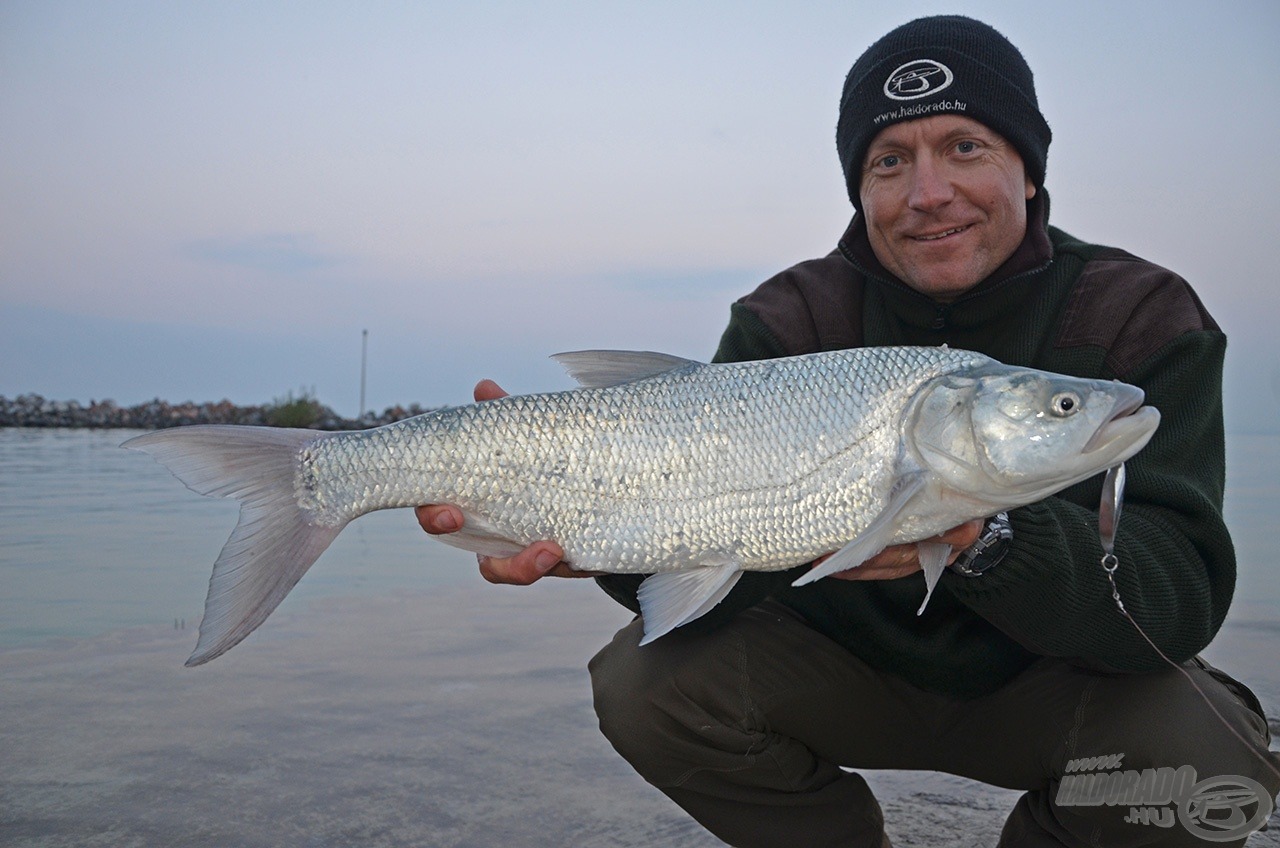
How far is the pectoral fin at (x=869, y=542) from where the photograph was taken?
2260 millimetres

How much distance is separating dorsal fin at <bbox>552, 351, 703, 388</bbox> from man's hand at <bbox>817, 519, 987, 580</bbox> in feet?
2.31

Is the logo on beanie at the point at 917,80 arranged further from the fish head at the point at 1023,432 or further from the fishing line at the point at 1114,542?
the fishing line at the point at 1114,542

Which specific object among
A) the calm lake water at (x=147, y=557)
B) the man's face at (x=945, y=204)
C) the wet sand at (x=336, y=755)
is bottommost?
the wet sand at (x=336, y=755)

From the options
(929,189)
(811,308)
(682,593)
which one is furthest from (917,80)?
(682,593)

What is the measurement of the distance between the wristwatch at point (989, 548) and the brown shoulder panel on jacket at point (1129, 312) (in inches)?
30.8

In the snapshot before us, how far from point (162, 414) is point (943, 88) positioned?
28.7 meters

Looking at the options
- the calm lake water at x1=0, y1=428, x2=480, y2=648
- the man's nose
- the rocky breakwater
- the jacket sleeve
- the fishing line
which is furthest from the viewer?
the rocky breakwater

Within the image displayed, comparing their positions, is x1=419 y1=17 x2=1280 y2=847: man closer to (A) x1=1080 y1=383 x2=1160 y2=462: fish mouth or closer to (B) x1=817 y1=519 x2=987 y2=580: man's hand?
(B) x1=817 y1=519 x2=987 y2=580: man's hand

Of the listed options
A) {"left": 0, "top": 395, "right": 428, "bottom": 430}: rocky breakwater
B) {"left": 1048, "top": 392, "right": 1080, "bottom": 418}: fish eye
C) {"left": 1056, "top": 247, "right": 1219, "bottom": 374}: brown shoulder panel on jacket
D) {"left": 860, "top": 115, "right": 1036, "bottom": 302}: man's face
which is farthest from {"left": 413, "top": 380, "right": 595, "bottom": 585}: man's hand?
{"left": 0, "top": 395, "right": 428, "bottom": 430}: rocky breakwater

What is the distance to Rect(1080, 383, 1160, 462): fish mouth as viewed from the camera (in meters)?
2.24

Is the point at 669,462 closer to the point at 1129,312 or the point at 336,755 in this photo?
the point at 1129,312

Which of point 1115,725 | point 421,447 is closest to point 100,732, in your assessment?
point 421,447

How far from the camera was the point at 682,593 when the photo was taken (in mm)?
2562

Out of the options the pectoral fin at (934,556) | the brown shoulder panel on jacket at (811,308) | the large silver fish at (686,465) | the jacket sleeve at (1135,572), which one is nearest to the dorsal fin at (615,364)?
the large silver fish at (686,465)
